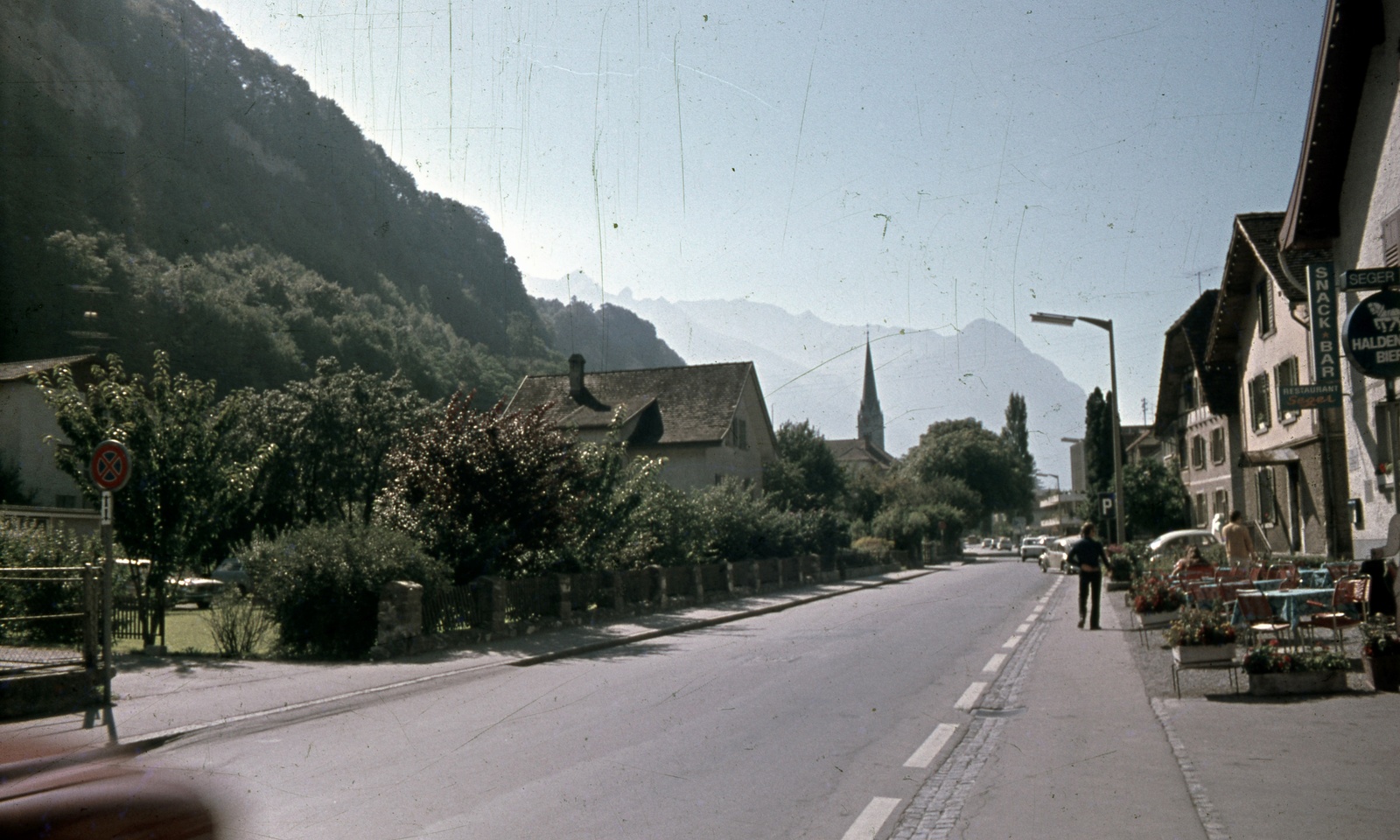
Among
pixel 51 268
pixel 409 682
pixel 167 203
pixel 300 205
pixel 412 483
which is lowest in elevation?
pixel 409 682

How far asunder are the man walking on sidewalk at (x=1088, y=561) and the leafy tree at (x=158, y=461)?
13.3 m

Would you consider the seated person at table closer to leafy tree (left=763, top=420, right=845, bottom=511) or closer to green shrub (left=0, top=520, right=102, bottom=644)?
green shrub (left=0, top=520, right=102, bottom=644)

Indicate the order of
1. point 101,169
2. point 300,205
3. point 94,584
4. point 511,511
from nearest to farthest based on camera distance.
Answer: point 94,584
point 511,511
point 101,169
point 300,205

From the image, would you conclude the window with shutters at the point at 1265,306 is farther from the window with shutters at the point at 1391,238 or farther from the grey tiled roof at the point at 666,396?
the grey tiled roof at the point at 666,396

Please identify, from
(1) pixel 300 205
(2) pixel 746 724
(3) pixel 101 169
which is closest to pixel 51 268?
(3) pixel 101 169

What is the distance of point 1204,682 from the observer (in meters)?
10.6

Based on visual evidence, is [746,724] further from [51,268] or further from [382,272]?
[382,272]

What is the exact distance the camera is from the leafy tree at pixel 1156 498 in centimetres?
4256

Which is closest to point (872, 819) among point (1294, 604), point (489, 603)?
point (1294, 604)

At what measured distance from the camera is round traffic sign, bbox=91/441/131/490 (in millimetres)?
11227

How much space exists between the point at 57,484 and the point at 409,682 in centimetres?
3042

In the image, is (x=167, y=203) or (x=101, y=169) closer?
(x=101, y=169)

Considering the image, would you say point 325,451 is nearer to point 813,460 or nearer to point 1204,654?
point 1204,654

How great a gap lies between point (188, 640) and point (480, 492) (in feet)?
18.9
